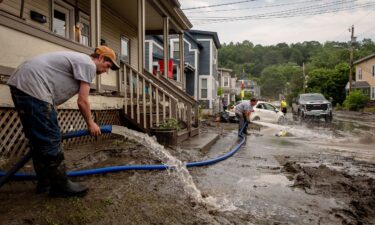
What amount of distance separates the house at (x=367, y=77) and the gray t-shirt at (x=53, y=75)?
47.5m

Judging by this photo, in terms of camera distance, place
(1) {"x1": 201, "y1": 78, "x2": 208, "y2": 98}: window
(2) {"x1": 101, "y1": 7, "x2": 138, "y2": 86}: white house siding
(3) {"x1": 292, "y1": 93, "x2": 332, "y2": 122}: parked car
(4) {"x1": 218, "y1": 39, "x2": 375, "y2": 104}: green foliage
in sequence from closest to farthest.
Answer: (2) {"x1": 101, "y1": 7, "x2": 138, "y2": 86}: white house siding → (3) {"x1": 292, "y1": 93, "x2": 332, "y2": 122}: parked car → (1) {"x1": 201, "y1": 78, "x2": 208, "y2": 98}: window → (4) {"x1": 218, "y1": 39, "x2": 375, "y2": 104}: green foliage

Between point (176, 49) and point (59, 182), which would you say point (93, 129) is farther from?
point (176, 49)

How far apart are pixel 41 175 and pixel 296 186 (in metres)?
4.02

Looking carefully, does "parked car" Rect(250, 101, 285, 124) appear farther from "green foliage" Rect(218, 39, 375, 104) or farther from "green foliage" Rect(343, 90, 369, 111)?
"green foliage" Rect(218, 39, 375, 104)

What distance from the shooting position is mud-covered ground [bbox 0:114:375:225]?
11.8ft

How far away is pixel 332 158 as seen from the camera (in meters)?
8.92

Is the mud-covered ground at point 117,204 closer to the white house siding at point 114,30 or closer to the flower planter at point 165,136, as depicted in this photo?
the flower planter at point 165,136

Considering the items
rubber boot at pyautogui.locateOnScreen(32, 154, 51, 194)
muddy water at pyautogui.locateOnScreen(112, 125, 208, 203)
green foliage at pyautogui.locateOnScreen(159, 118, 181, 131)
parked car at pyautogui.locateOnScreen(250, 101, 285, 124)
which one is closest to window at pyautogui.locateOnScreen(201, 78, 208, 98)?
parked car at pyautogui.locateOnScreen(250, 101, 285, 124)

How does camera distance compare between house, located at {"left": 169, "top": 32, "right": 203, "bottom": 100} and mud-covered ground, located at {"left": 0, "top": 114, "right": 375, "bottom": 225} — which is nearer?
mud-covered ground, located at {"left": 0, "top": 114, "right": 375, "bottom": 225}

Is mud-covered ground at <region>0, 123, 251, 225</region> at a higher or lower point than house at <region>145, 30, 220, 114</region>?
lower

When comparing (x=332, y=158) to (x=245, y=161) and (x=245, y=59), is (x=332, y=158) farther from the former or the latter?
(x=245, y=59)

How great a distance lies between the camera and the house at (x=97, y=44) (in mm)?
5285

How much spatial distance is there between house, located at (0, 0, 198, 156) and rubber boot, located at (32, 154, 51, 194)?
5.70 ft

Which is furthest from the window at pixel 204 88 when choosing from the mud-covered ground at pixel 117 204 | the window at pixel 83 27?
the mud-covered ground at pixel 117 204
